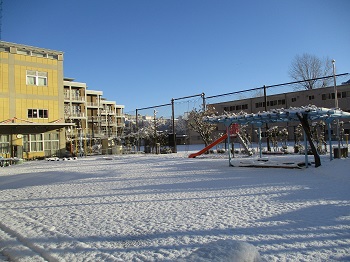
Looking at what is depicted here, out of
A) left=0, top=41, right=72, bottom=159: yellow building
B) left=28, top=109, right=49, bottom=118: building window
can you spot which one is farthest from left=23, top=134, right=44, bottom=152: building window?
left=28, top=109, right=49, bottom=118: building window

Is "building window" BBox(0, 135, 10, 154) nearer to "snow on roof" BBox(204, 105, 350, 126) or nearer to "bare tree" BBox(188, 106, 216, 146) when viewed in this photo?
"bare tree" BBox(188, 106, 216, 146)

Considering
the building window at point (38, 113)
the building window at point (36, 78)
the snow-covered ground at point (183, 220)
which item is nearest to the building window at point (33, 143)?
the building window at point (38, 113)

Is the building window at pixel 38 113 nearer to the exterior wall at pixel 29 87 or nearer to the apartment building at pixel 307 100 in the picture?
the exterior wall at pixel 29 87

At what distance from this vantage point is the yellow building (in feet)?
76.4

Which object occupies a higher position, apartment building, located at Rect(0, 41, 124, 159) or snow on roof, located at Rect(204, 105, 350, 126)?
apartment building, located at Rect(0, 41, 124, 159)

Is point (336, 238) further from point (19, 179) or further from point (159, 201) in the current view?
point (19, 179)

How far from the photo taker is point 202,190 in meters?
8.49

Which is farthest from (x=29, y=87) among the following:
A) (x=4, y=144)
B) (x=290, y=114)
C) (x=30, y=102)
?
(x=290, y=114)

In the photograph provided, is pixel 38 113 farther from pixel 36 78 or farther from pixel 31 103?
pixel 36 78

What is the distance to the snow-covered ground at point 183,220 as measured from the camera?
4.06m

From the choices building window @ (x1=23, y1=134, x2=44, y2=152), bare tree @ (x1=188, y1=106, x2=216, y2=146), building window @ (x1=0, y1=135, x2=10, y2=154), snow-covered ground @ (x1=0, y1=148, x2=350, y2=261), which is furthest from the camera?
building window @ (x1=23, y1=134, x2=44, y2=152)

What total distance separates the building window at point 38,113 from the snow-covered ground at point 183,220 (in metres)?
16.4

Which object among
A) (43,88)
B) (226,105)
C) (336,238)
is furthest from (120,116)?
(336,238)

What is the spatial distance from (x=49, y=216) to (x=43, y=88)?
71.4ft
